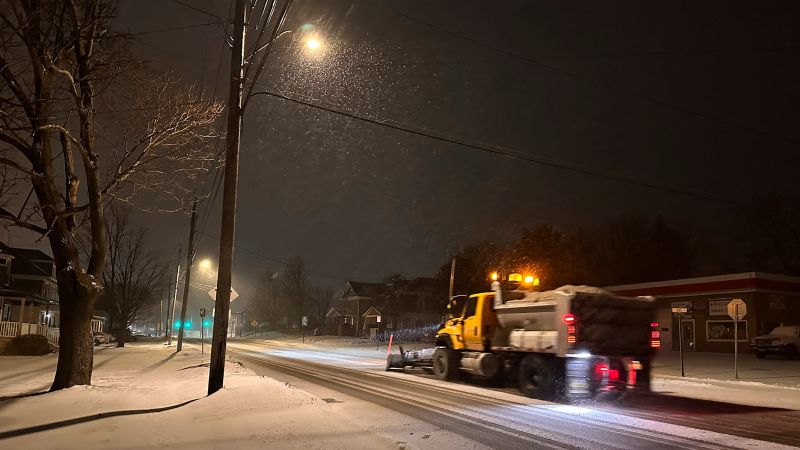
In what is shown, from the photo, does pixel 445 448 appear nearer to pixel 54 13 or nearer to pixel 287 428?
pixel 287 428

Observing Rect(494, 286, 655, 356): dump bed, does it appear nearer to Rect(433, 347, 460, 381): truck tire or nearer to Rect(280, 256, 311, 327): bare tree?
Rect(433, 347, 460, 381): truck tire

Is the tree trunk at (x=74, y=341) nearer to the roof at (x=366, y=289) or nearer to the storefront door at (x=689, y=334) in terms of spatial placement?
the storefront door at (x=689, y=334)

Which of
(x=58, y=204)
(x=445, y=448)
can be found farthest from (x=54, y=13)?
(x=445, y=448)

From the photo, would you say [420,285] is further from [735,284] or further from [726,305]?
[735,284]

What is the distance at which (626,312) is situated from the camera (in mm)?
13305

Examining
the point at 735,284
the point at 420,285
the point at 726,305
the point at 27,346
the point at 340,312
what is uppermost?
the point at 420,285

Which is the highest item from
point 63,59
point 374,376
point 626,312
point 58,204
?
point 63,59

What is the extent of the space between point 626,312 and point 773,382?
7.90 meters

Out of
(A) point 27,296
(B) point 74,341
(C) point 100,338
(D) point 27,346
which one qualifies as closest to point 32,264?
(C) point 100,338

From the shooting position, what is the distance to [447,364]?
1758 centimetres

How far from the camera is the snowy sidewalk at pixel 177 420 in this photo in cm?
765

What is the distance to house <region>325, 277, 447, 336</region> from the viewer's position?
7094 cm

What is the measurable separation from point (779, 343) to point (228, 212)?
27.2 meters

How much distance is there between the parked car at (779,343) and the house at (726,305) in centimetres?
283
